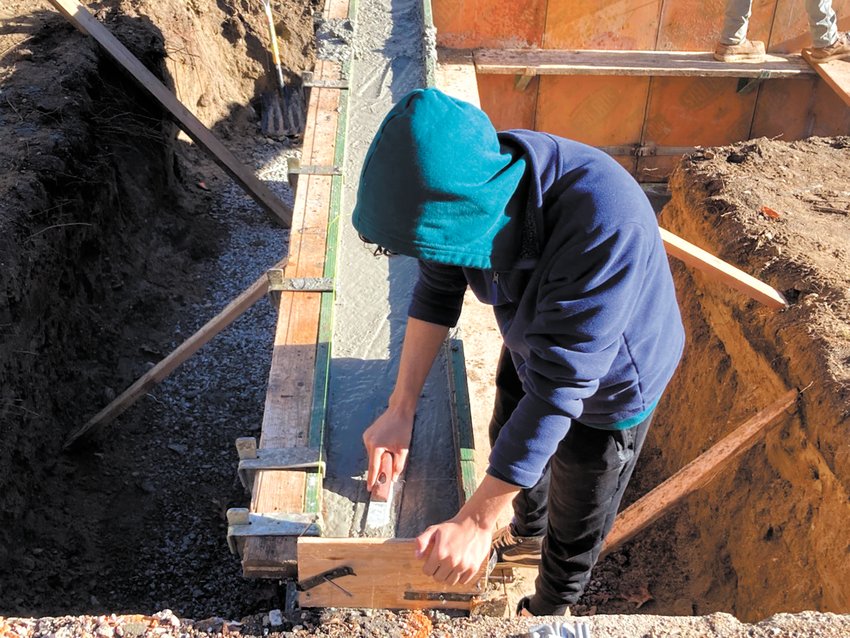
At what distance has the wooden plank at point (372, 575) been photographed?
2.00 m

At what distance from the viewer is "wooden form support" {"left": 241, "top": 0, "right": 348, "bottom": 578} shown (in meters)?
2.30

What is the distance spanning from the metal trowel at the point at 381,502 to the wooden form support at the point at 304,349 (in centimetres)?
17

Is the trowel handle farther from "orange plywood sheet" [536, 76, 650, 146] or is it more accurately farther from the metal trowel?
"orange plywood sheet" [536, 76, 650, 146]

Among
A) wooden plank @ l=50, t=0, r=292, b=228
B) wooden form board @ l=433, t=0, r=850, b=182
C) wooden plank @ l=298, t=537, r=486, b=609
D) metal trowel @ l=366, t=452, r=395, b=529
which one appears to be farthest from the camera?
wooden form board @ l=433, t=0, r=850, b=182

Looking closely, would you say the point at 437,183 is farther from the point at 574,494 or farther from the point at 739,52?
the point at 739,52

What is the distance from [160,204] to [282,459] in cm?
419

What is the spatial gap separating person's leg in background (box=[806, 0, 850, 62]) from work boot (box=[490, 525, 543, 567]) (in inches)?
230

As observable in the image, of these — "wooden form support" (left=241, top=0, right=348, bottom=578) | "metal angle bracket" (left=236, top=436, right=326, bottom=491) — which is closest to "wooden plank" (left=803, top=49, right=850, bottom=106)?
"wooden form support" (left=241, top=0, right=348, bottom=578)

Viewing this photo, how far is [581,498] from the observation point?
7.20 feet

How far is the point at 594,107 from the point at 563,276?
5.93 metres

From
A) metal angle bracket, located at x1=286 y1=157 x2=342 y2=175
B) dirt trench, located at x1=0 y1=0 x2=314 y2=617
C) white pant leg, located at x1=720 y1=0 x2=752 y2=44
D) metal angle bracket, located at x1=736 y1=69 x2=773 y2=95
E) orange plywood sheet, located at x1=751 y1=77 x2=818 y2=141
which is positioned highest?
white pant leg, located at x1=720 y1=0 x2=752 y2=44

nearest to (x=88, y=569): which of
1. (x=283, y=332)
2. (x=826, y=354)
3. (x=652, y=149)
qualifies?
(x=283, y=332)

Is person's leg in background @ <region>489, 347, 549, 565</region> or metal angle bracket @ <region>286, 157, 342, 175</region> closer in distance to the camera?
person's leg in background @ <region>489, 347, 549, 565</region>

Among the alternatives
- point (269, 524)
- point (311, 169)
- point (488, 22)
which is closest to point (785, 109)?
point (488, 22)
